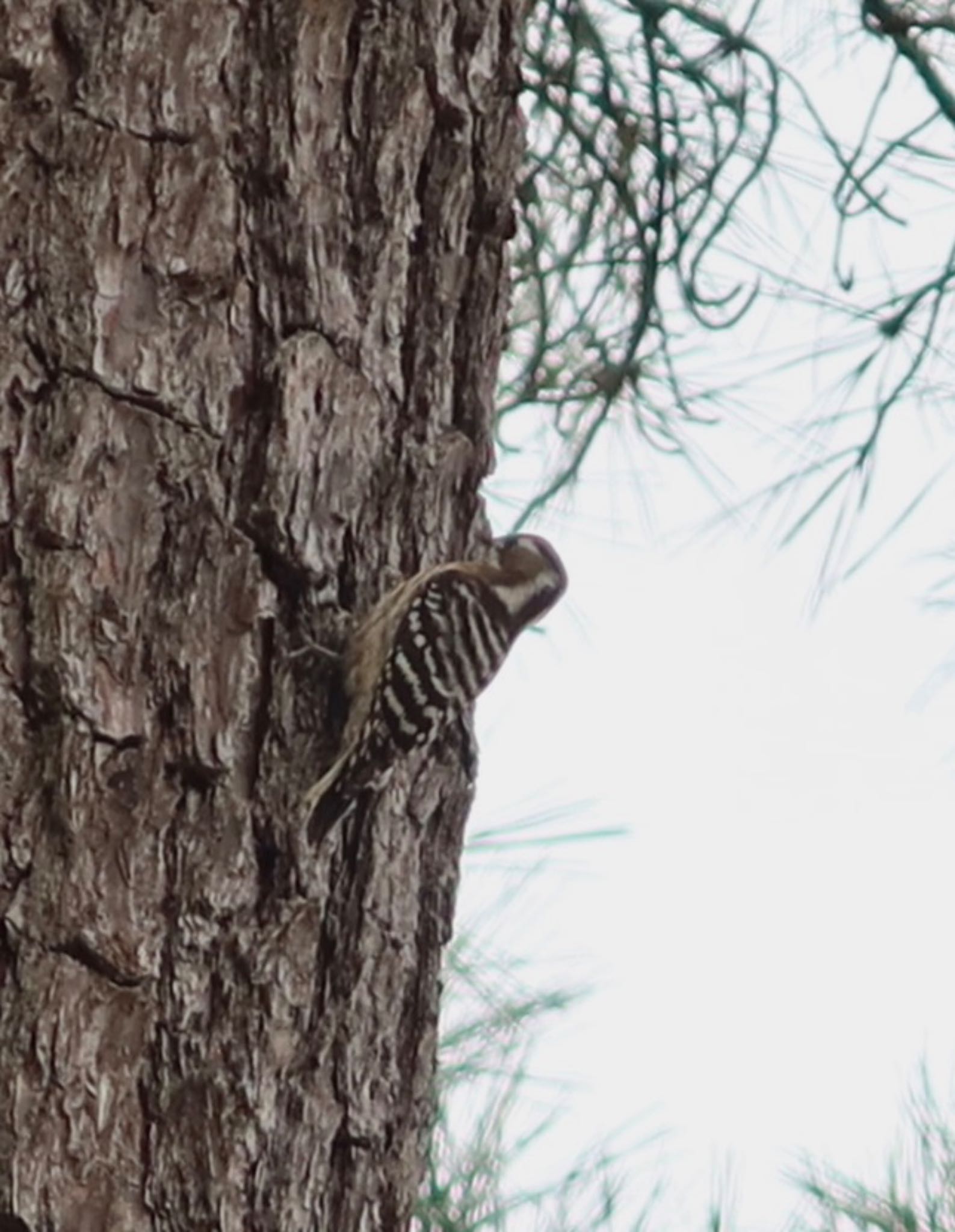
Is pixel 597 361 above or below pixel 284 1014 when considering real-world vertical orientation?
above

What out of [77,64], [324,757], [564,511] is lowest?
[324,757]

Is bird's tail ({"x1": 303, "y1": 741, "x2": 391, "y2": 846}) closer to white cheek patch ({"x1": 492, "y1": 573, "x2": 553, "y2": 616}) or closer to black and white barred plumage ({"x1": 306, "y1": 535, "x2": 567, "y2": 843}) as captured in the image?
black and white barred plumage ({"x1": 306, "y1": 535, "x2": 567, "y2": 843})

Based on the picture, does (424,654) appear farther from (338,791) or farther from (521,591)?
(338,791)

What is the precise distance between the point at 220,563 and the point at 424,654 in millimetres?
597

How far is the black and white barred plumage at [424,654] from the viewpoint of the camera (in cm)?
186

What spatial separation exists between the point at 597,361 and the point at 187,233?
60.4 inches

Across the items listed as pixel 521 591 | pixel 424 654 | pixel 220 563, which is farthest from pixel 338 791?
pixel 521 591

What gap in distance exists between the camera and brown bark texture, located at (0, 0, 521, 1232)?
167cm

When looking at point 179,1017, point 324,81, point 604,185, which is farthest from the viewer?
point 604,185

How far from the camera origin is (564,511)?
3.27m

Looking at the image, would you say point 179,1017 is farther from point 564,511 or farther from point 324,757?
point 564,511

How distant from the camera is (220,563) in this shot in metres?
1.81

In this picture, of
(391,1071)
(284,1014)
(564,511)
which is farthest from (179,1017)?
(564,511)

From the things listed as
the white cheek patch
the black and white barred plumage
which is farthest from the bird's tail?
the white cheek patch
